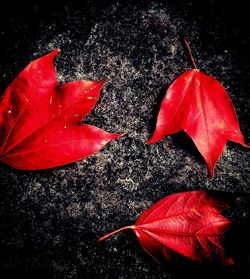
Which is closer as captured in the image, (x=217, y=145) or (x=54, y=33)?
(x=217, y=145)

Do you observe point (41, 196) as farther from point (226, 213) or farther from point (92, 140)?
point (226, 213)

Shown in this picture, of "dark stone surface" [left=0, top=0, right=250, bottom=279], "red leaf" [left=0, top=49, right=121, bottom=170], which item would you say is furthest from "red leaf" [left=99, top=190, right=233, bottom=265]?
"red leaf" [left=0, top=49, right=121, bottom=170]

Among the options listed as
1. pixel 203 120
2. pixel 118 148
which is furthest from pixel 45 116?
pixel 203 120

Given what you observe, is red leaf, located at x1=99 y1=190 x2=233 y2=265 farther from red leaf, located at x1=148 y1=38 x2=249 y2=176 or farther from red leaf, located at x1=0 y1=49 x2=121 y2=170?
red leaf, located at x1=0 y1=49 x2=121 y2=170

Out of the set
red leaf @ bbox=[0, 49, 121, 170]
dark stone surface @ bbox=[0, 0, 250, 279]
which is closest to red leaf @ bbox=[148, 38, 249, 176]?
dark stone surface @ bbox=[0, 0, 250, 279]

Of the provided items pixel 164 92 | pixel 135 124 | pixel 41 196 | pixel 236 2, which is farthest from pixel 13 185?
pixel 236 2

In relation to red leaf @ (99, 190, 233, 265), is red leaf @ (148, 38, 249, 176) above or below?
above

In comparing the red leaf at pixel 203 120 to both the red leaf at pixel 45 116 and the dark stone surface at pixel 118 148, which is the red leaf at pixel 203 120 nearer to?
the dark stone surface at pixel 118 148
